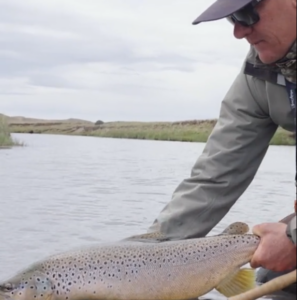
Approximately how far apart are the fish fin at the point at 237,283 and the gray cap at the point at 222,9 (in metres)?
1.24

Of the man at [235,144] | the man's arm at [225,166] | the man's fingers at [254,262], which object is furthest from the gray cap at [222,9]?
the man's fingers at [254,262]

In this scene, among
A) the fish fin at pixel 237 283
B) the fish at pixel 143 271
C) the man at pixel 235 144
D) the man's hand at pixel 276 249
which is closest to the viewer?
the man's hand at pixel 276 249

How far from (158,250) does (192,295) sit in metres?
0.27

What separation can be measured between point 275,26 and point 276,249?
0.98 m

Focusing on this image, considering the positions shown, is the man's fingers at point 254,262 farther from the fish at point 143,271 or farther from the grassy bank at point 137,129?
the grassy bank at point 137,129

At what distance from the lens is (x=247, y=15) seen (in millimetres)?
3082

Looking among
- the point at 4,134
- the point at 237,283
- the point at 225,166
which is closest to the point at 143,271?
the point at 237,283

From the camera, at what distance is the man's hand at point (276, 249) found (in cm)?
283

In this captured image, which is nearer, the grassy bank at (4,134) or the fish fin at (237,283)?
the fish fin at (237,283)

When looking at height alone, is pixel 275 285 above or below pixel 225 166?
below

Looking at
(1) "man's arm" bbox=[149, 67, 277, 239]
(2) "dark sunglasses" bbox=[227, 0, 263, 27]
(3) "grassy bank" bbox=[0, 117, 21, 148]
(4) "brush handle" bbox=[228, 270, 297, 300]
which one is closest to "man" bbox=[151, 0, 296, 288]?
(1) "man's arm" bbox=[149, 67, 277, 239]

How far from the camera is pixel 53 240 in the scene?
6410 mm

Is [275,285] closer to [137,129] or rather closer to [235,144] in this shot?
[235,144]

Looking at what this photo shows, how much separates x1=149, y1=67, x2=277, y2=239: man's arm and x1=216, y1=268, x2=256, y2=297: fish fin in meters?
0.39
